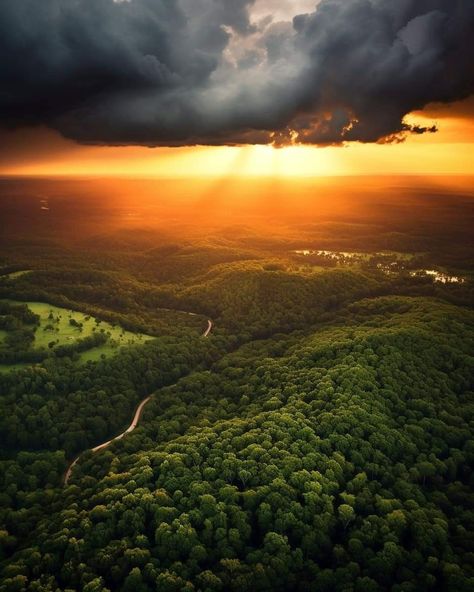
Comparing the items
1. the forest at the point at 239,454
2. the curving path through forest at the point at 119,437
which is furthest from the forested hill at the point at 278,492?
the curving path through forest at the point at 119,437

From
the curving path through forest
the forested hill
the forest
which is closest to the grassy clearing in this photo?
the forest

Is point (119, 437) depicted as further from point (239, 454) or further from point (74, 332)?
point (74, 332)

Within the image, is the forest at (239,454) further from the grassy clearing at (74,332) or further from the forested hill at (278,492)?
the grassy clearing at (74,332)

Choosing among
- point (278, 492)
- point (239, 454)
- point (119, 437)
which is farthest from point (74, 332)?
point (278, 492)

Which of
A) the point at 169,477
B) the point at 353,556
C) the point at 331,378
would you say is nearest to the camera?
the point at 353,556

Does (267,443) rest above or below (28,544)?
above

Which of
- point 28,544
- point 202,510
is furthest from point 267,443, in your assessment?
point 28,544

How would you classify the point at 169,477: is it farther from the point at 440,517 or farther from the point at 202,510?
the point at 440,517
